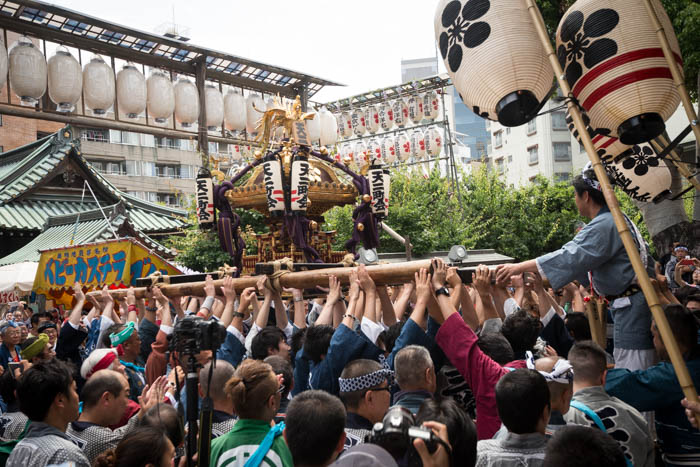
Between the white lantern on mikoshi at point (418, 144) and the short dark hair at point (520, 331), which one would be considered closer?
the short dark hair at point (520, 331)

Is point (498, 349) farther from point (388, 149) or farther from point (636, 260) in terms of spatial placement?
point (388, 149)

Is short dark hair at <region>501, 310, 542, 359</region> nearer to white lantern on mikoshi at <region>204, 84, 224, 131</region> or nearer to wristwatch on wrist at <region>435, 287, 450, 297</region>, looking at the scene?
wristwatch on wrist at <region>435, 287, 450, 297</region>

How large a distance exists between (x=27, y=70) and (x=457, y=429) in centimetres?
1334

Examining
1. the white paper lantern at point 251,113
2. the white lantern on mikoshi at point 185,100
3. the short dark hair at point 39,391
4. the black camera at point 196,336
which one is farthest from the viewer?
the white paper lantern at point 251,113

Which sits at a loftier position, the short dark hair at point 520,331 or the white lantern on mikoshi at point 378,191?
the white lantern on mikoshi at point 378,191

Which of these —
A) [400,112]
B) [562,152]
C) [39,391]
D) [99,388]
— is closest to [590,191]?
[99,388]

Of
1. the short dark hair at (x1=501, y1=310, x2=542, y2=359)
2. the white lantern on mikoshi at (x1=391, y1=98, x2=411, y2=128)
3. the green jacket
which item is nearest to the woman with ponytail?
the green jacket

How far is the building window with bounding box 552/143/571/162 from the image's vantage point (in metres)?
35.0

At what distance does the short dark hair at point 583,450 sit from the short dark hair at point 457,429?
0.30 metres

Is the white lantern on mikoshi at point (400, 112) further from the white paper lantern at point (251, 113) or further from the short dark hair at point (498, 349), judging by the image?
the short dark hair at point (498, 349)

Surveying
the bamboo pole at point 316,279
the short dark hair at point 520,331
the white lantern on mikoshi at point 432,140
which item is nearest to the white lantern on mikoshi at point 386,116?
the white lantern on mikoshi at point 432,140

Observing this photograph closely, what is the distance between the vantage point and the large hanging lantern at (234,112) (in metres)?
16.6

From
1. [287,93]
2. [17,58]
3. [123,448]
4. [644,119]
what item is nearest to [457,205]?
[287,93]

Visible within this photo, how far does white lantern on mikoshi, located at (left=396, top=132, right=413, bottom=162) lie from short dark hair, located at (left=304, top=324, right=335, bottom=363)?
844 inches
